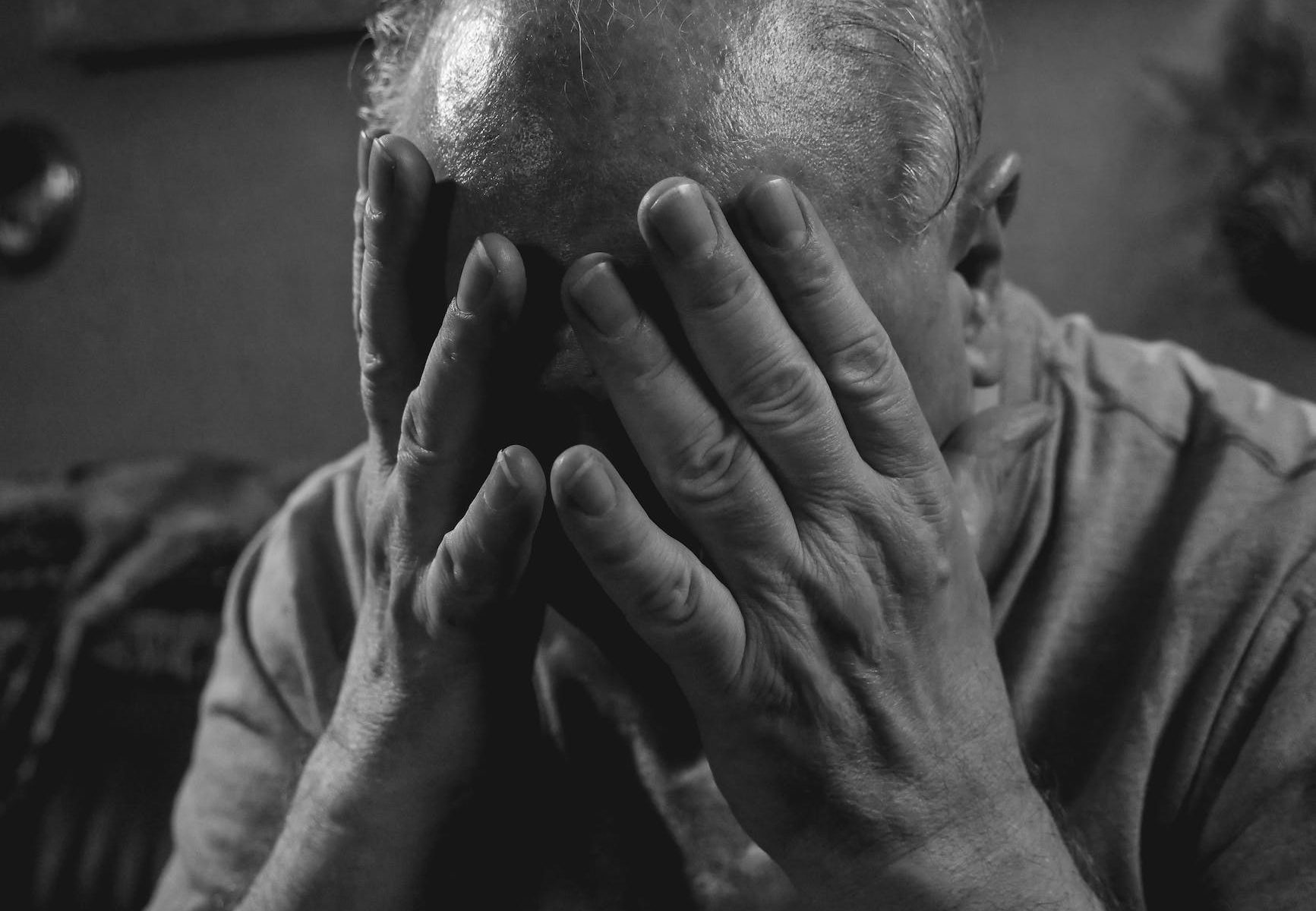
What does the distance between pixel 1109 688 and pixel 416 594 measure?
47 cm

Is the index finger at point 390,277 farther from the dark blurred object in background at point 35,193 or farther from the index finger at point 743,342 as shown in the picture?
the dark blurred object in background at point 35,193

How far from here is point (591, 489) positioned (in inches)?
21.0

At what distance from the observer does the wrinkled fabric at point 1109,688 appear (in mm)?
719

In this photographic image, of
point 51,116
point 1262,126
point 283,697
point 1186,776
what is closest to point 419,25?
point 283,697

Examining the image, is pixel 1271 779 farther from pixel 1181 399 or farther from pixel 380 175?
pixel 380 175

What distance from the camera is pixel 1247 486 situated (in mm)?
778

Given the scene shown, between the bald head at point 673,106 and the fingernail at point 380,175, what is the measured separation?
0.13ft

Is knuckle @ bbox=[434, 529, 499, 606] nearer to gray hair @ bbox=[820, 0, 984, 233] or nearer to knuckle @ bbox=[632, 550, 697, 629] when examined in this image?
knuckle @ bbox=[632, 550, 697, 629]

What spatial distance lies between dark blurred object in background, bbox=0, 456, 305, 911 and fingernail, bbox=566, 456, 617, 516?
135 centimetres

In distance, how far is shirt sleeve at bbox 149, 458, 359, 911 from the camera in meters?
0.97

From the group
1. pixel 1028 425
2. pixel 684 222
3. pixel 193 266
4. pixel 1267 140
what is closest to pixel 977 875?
pixel 1028 425

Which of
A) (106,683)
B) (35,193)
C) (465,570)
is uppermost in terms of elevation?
(35,193)

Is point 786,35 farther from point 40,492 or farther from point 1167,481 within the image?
point 40,492

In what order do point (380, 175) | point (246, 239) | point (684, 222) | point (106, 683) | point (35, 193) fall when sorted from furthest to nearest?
point (35, 193), point (246, 239), point (106, 683), point (380, 175), point (684, 222)
